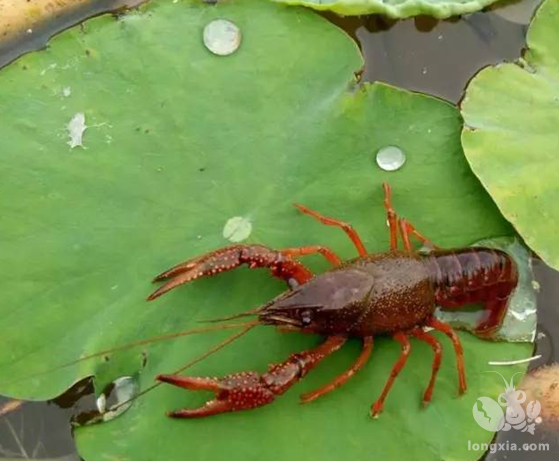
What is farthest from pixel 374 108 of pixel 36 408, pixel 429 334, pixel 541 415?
pixel 36 408

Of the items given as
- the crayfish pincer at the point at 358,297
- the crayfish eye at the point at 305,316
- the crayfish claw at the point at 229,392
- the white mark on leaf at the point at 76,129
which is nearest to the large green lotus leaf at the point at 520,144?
the crayfish pincer at the point at 358,297

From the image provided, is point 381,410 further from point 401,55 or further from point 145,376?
point 401,55

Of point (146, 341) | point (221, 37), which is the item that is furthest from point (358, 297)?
point (221, 37)

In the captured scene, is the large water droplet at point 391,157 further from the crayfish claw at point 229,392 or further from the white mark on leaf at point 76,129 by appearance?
the white mark on leaf at point 76,129

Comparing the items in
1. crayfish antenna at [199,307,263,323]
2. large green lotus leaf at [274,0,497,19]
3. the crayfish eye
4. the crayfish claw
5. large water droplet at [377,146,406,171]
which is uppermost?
large green lotus leaf at [274,0,497,19]

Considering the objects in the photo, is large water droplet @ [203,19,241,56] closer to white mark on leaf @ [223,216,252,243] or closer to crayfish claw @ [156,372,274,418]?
white mark on leaf @ [223,216,252,243]

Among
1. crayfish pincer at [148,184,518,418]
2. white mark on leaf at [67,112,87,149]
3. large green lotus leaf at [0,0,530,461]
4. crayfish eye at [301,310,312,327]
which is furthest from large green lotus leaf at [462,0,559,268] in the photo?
white mark on leaf at [67,112,87,149]

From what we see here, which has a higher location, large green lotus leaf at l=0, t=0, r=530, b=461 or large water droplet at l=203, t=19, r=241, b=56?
large water droplet at l=203, t=19, r=241, b=56
